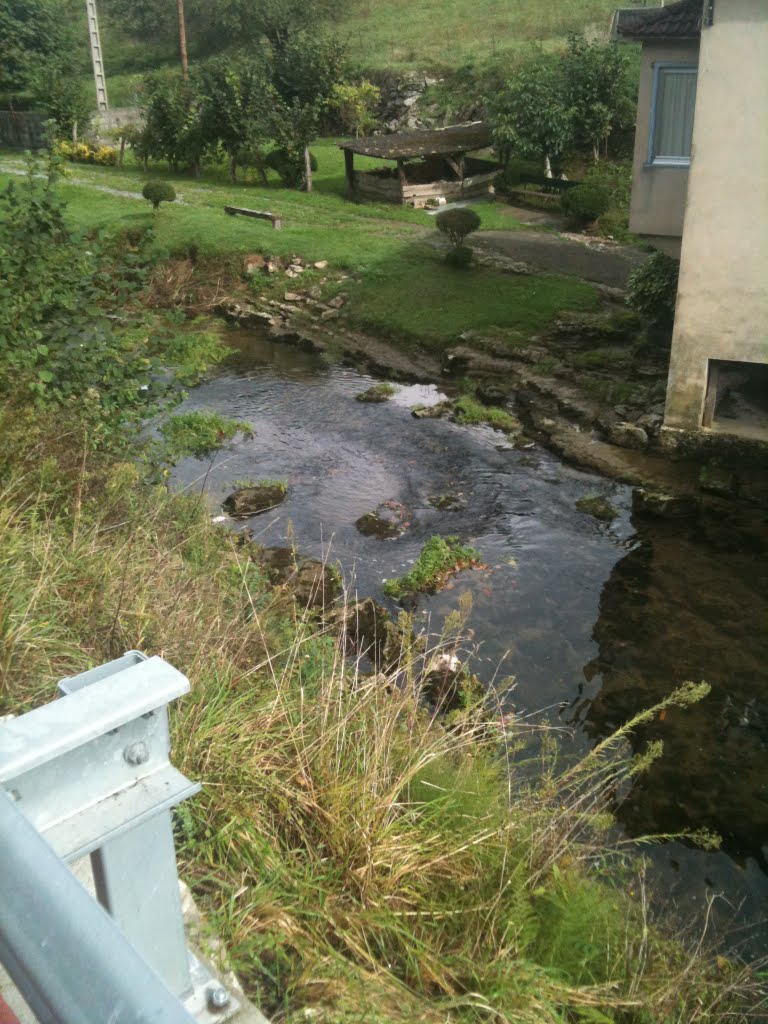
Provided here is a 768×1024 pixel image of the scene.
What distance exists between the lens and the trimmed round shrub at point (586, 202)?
26.9 meters

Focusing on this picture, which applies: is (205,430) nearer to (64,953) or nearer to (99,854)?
(99,854)

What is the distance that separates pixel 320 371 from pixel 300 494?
6.50 m

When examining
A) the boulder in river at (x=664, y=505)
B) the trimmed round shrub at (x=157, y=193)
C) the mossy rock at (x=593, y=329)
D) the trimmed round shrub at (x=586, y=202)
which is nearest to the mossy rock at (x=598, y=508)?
the boulder in river at (x=664, y=505)

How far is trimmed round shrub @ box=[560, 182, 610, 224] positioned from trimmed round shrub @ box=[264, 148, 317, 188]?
33.9 feet

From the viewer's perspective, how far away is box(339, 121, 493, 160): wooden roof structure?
93.3 feet

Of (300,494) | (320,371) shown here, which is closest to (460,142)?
(320,371)

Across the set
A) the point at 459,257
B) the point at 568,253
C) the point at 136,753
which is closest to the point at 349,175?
A: the point at 459,257

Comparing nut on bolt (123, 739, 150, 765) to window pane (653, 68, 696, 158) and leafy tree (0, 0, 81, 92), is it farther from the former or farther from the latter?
leafy tree (0, 0, 81, 92)

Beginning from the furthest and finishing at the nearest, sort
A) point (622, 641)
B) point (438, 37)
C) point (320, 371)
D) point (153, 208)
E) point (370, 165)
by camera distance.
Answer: point (438, 37) < point (370, 165) < point (153, 208) < point (320, 371) < point (622, 641)

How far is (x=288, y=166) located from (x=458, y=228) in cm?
1193

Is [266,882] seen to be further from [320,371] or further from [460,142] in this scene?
[460,142]

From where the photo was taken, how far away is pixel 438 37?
1832 inches

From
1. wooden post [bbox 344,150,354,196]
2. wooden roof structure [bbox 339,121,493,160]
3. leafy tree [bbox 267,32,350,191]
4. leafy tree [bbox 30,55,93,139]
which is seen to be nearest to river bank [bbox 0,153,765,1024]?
wooden roof structure [bbox 339,121,493,160]

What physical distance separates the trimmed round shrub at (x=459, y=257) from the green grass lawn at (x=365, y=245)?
0.22 metres
